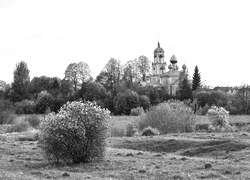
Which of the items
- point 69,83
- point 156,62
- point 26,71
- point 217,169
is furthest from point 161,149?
point 156,62

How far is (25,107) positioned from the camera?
104m

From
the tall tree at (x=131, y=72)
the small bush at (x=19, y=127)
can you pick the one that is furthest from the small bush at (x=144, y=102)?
the small bush at (x=19, y=127)

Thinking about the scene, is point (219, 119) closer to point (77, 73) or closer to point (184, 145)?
point (184, 145)

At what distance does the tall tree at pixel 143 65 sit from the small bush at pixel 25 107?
43641 mm

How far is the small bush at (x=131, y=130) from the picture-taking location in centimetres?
6349

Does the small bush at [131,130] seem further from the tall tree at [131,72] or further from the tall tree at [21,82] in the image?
the tall tree at [131,72]

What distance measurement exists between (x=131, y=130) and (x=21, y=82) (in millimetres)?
62016

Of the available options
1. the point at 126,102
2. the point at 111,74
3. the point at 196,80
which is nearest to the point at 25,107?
the point at 126,102

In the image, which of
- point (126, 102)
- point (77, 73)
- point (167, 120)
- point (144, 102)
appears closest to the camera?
point (167, 120)

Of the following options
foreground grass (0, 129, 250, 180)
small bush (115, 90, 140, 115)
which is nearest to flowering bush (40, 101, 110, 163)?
foreground grass (0, 129, 250, 180)

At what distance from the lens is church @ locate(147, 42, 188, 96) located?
151750 mm

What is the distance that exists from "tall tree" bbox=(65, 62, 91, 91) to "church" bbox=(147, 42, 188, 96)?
24674mm

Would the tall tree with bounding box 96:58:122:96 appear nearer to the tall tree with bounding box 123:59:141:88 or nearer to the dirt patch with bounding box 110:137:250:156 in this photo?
the tall tree with bounding box 123:59:141:88

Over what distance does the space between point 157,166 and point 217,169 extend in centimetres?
358
